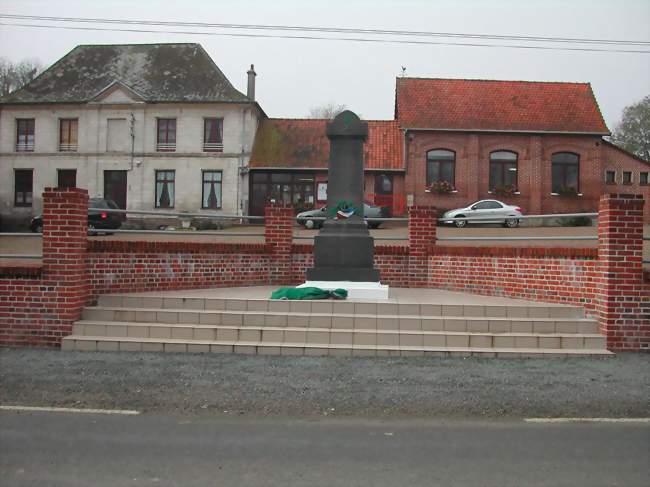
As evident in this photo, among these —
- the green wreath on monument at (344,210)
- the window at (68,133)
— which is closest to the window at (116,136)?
the window at (68,133)

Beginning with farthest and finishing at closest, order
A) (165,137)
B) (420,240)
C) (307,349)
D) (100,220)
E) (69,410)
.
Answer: (165,137) → (100,220) → (420,240) → (307,349) → (69,410)

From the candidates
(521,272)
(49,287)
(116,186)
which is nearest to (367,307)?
(521,272)

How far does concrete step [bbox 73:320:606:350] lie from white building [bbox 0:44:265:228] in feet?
84.7

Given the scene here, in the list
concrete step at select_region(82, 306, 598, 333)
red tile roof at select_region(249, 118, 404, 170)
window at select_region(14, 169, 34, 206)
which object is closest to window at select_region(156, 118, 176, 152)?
red tile roof at select_region(249, 118, 404, 170)

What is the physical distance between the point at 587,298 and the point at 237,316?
5.03m

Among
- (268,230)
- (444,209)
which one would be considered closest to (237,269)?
(268,230)

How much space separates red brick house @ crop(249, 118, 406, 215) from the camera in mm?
33125

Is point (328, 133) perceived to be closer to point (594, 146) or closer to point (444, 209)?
point (444, 209)

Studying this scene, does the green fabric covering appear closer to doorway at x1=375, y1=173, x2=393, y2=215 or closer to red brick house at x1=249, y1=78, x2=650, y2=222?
red brick house at x1=249, y1=78, x2=650, y2=222

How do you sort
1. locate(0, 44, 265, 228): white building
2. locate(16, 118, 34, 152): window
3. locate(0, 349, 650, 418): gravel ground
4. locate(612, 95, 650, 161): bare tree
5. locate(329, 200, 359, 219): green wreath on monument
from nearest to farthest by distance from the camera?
locate(0, 349, 650, 418): gravel ground < locate(329, 200, 359, 219): green wreath on monument < locate(0, 44, 265, 228): white building < locate(16, 118, 34, 152): window < locate(612, 95, 650, 161): bare tree

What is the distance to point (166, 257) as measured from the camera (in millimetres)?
10125

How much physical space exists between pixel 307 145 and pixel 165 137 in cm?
837

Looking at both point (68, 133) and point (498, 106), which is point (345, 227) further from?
point (68, 133)

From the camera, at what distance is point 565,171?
33.9m
